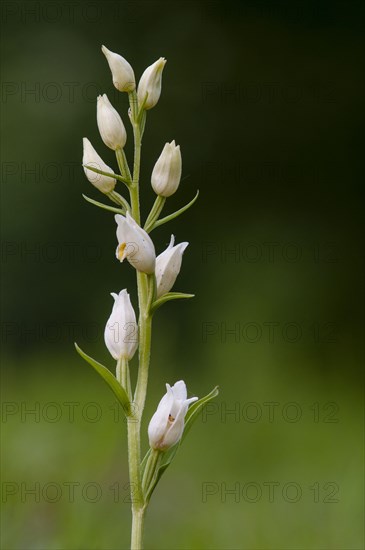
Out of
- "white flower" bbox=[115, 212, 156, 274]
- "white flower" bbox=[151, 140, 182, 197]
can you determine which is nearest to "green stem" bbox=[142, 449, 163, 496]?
"white flower" bbox=[115, 212, 156, 274]

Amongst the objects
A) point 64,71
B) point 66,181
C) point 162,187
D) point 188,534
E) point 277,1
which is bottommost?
point 188,534

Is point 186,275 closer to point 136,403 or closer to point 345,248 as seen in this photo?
point 345,248

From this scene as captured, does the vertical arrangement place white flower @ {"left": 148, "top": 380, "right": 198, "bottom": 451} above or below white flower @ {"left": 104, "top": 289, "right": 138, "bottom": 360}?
below

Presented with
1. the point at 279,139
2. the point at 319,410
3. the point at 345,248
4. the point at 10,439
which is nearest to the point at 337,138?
the point at 279,139

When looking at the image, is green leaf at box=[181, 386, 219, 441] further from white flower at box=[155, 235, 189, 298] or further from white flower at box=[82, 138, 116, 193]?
white flower at box=[82, 138, 116, 193]

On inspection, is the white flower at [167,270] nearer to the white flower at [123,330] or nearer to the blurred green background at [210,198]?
the white flower at [123,330]
